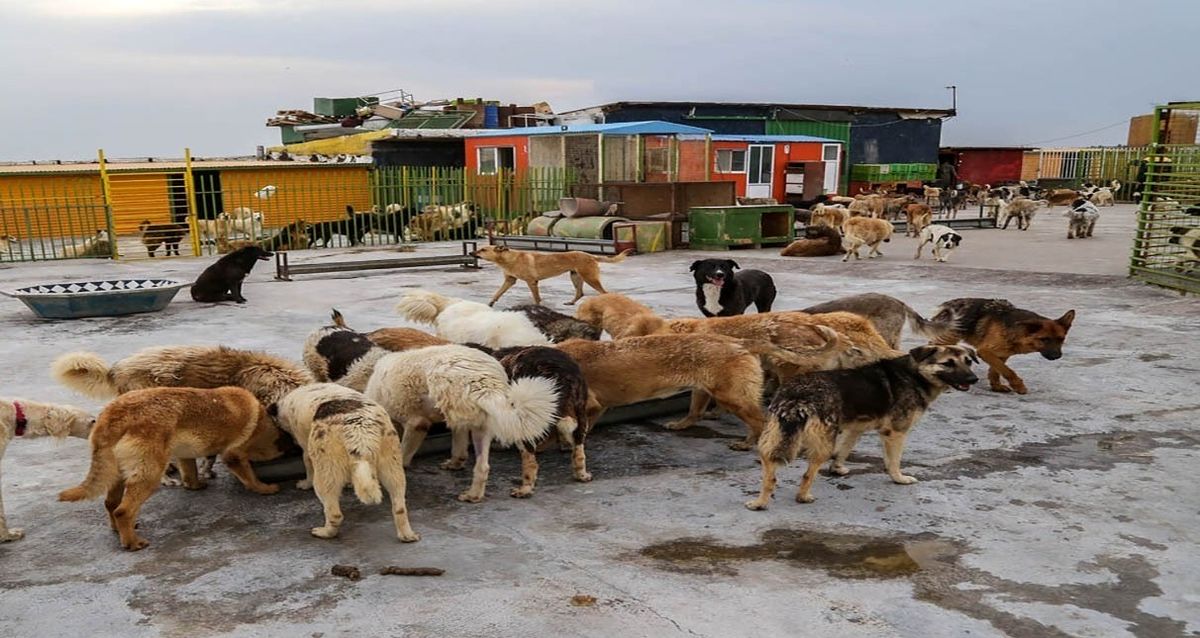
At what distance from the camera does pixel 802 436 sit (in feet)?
16.4

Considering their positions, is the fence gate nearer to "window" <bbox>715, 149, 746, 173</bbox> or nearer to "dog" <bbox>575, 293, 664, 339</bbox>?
"dog" <bbox>575, 293, 664, 339</bbox>

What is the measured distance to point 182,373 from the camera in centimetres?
581

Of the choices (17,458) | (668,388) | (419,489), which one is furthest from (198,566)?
(668,388)

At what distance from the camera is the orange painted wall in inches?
1062

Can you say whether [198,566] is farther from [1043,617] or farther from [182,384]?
[1043,617]

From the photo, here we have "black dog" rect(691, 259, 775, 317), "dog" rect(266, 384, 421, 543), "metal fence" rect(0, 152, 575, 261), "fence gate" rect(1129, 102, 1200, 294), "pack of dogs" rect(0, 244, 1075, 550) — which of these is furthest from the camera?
"metal fence" rect(0, 152, 575, 261)

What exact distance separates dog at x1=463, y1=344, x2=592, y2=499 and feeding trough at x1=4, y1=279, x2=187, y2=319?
775 centimetres

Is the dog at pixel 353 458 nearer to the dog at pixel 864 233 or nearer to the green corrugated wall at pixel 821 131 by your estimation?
the dog at pixel 864 233

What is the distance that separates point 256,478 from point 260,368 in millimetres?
845

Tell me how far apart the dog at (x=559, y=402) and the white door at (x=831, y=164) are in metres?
27.9

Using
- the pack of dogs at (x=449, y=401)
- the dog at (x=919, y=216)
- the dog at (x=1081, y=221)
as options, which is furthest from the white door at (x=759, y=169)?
the pack of dogs at (x=449, y=401)

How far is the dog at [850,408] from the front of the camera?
16.4ft

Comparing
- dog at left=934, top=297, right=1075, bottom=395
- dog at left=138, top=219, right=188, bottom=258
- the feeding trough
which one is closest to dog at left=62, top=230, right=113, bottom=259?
dog at left=138, top=219, right=188, bottom=258

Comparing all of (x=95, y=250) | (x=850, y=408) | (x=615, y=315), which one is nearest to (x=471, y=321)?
(x=615, y=315)
